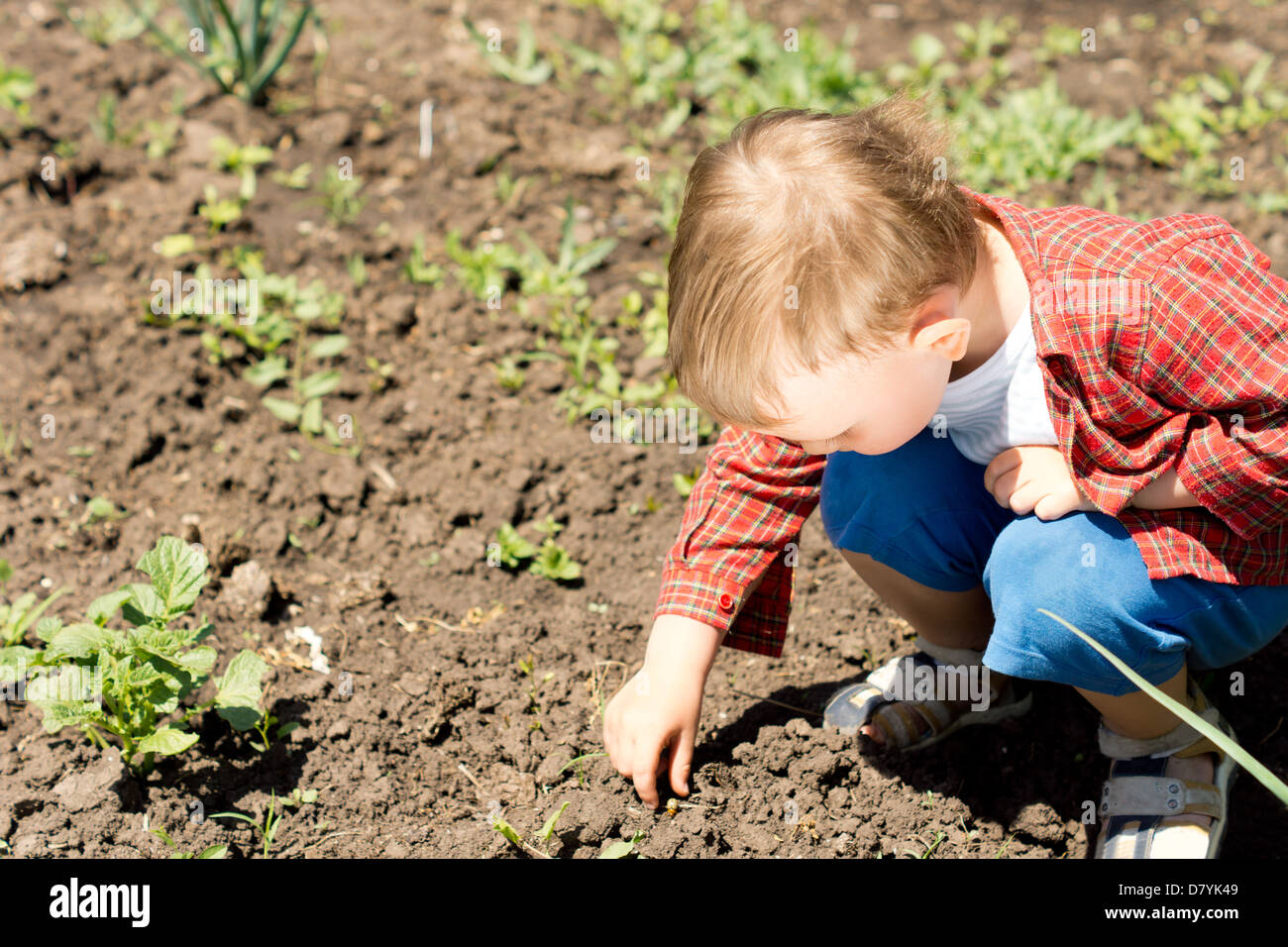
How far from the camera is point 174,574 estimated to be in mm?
1930

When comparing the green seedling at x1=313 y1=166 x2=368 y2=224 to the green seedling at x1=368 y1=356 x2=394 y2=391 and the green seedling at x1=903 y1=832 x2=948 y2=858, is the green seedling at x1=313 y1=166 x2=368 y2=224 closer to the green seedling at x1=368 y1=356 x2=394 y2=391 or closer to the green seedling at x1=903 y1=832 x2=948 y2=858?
the green seedling at x1=368 y1=356 x2=394 y2=391

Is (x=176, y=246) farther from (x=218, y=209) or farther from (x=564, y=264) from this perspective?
(x=564, y=264)

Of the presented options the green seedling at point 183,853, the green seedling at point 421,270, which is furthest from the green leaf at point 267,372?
the green seedling at point 183,853

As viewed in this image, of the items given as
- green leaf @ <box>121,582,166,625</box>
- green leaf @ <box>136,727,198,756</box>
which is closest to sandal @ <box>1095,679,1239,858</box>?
green leaf @ <box>136,727,198,756</box>

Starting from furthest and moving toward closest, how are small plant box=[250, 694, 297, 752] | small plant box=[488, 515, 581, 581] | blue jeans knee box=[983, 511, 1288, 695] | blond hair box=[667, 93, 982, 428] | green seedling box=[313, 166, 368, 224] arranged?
green seedling box=[313, 166, 368, 224]
small plant box=[488, 515, 581, 581]
small plant box=[250, 694, 297, 752]
blue jeans knee box=[983, 511, 1288, 695]
blond hair box=[667, 93, 982, 428]

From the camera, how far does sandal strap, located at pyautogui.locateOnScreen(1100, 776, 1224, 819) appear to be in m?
1.85

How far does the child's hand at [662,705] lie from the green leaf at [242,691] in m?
0.60

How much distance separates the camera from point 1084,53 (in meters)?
3.78

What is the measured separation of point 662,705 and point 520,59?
267 centimetres

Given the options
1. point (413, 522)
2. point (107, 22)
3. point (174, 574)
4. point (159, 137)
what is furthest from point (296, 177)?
point (174, 574)

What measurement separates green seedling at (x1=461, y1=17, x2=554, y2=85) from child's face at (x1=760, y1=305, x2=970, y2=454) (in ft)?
8.11

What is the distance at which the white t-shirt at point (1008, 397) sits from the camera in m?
1.68

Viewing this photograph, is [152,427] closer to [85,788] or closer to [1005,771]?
[85,788]

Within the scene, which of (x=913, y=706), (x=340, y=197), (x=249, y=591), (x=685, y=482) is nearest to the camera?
(x=913, y=706)
